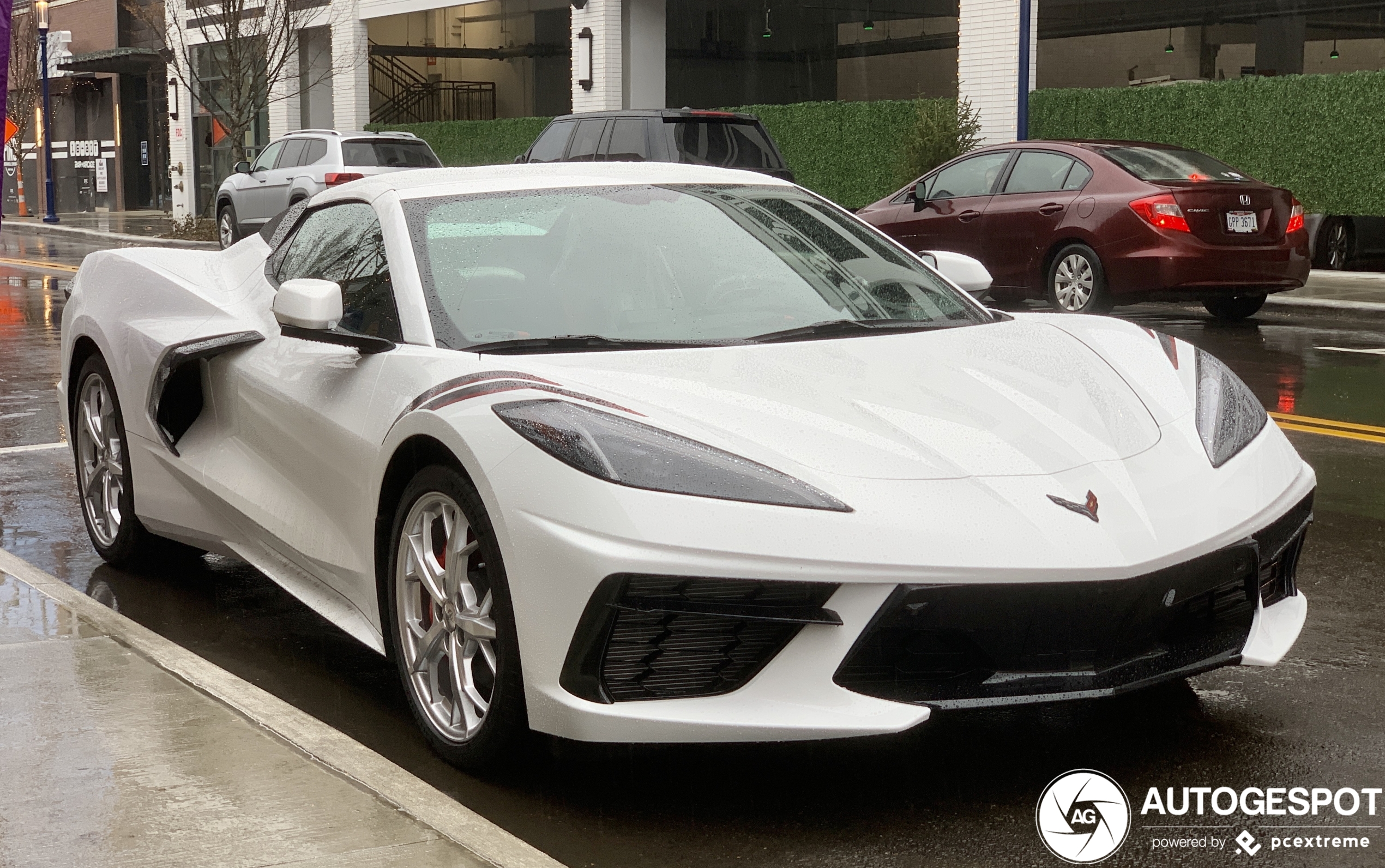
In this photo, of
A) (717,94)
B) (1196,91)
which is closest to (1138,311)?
(1196,91)

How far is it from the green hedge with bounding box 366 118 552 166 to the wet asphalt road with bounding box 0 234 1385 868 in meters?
25.7

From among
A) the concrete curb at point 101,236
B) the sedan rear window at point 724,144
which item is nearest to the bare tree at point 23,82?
the concrete curb at point 101,236

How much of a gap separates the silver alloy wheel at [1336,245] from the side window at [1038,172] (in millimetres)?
6742

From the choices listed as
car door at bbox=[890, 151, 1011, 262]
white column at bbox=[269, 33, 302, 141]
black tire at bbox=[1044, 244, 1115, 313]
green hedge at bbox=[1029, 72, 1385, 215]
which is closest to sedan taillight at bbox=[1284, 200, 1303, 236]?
black tire at bbox=[1044, 244, 1115, 313]

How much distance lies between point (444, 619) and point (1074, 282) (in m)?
11.3

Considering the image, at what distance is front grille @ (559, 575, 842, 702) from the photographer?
131 inches

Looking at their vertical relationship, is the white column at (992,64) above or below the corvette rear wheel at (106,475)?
above

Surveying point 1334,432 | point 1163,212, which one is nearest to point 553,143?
point 1163,212

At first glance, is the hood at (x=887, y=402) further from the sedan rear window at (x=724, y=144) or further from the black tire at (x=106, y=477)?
the sedan rear window at (x=724, y=144)

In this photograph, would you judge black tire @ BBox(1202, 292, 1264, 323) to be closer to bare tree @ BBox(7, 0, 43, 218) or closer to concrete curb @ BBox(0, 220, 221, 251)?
concrete curb @ BBox(0, 220, 221, 251)

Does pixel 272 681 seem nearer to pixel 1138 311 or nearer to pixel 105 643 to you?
pixel 105 643

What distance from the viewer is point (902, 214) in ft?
52.4

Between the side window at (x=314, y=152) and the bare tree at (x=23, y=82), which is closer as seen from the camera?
the side window at (x=314, y=152)

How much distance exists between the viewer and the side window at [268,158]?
1010 inches
